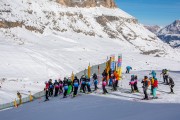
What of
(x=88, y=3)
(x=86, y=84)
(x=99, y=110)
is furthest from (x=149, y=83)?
(x=88, y=3)

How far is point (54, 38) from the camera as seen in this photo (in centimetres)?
8050

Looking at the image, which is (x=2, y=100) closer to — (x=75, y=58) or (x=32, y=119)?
(x=32, y=119)

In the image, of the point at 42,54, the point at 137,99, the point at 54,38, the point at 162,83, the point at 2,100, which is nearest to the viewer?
the point at 137,99

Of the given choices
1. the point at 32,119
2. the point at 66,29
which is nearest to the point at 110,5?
the point at 66,29

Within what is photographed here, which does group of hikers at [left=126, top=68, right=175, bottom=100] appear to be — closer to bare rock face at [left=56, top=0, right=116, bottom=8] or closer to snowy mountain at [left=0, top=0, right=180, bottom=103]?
snowy mountain at [left=0, top=0, right=180, bottom=103]

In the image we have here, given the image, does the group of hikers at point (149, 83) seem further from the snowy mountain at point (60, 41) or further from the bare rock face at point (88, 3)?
the bare rock face at point (88, 3)

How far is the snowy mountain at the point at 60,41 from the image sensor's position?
148 ft

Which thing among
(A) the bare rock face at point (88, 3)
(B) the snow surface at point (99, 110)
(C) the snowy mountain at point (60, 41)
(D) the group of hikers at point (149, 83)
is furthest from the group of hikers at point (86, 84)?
(A) the bare rock face at point (88, 3)

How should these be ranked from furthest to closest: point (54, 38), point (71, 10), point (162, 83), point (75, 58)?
point (71, 10), point (54, 38), point (75, 58), point (162, 83)

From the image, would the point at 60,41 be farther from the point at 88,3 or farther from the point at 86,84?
the point at 86,84

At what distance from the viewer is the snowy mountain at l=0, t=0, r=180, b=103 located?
Result: 148 ft

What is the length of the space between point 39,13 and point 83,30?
46.4 feet

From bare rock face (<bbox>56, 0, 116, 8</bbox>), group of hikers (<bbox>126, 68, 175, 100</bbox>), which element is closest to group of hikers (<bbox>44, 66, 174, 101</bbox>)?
group of hikers (<bbox>126, 68, 175, 100</bbox>)

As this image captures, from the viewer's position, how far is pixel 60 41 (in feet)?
259
